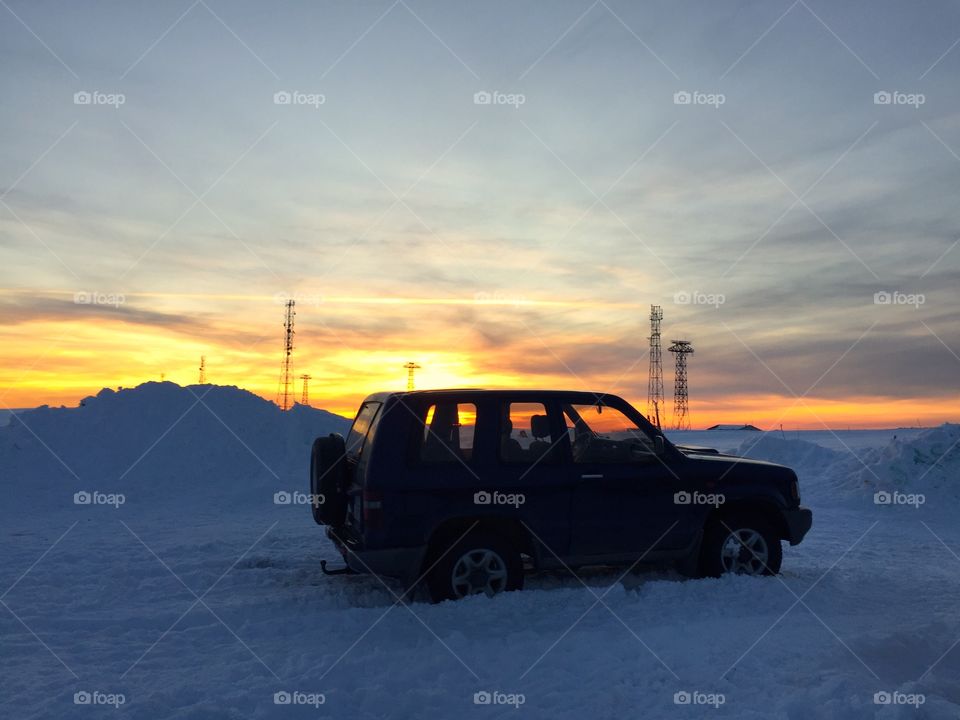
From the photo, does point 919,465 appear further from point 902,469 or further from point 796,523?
point 796,523

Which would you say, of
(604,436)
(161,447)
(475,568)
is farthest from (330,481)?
(161,447)

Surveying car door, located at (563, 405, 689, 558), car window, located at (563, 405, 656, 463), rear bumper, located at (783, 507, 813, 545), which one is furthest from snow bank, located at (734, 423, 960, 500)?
car window, located at (563, 405, 656, 463)

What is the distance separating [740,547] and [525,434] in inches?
106

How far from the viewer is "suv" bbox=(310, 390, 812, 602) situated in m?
6.71

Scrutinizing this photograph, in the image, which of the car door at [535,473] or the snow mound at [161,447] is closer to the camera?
the car door at [535,473]

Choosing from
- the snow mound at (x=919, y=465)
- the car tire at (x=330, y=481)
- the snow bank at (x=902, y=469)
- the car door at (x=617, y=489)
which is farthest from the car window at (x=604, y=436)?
the snow mound at (x=919, y=465)

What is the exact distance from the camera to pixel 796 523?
26.3ft

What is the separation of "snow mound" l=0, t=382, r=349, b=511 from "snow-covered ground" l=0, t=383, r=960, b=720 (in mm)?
4026

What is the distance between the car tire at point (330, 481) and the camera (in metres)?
7.30

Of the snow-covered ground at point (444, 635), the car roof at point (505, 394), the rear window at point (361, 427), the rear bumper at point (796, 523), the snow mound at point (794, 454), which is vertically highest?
the car roof at point (505, 394)

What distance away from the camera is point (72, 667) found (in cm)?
536

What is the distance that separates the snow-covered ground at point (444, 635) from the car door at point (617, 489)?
444mm

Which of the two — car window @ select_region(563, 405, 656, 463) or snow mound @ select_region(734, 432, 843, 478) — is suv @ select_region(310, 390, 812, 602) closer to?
car window @ select_region(563, 405, 656, 463)

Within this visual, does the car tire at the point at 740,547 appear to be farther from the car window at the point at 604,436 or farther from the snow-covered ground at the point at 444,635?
the car window at the point at 604,436
